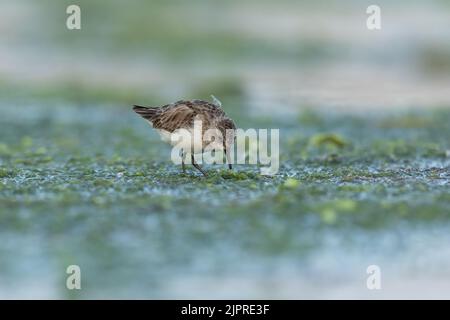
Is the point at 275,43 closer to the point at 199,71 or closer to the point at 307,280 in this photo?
the point at 199,71

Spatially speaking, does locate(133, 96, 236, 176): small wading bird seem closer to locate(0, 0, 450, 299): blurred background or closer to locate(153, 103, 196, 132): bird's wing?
locate(153, 103, 196, 132): bird's wing

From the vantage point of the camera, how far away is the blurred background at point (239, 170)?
8.44m

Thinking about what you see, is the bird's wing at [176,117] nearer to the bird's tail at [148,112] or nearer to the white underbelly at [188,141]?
the white underbelly at [188,141]

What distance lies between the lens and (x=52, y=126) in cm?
1892

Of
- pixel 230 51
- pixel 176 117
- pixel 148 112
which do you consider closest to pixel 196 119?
pixel 176 117

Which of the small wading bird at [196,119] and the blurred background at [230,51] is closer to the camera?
the small wading bird at [196,119]

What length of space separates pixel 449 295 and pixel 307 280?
1278mm

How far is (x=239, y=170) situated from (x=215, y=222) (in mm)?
3567

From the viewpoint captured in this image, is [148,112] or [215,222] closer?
[215,222]

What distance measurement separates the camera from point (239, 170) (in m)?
13.1

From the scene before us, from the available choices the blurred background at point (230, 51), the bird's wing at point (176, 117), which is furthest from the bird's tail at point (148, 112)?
the blurred background at point (230, 51)

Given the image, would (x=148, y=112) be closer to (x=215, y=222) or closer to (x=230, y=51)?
(x=215, y=222)

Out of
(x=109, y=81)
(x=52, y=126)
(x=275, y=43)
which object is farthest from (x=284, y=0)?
(x=52, y=126)

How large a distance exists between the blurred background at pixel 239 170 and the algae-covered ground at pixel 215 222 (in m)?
0.03
